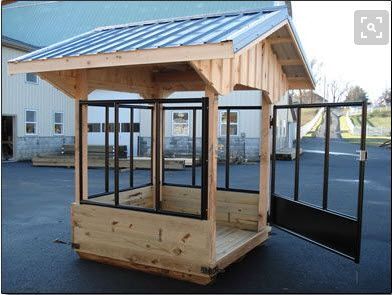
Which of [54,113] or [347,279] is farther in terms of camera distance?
[54,113]

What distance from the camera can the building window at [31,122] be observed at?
20609 mm

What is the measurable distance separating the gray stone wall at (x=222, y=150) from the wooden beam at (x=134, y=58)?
51.5 ft

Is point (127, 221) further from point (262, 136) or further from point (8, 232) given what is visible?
point (8, 232)

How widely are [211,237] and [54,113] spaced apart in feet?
64.1

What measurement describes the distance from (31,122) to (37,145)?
1.22 m

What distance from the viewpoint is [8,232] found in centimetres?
687

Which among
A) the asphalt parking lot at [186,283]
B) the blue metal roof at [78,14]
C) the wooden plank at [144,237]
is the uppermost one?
the blue metal roof at [78,14]

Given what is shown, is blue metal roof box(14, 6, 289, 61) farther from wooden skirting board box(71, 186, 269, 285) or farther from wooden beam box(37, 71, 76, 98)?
wooden skirting board box(71, 186, 269, 285)

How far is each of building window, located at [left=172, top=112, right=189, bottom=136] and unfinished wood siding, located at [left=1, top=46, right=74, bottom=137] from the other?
6.19m

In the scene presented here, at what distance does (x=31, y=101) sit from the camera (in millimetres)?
20703

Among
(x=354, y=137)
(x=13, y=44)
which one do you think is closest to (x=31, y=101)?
(x=13, y=44)

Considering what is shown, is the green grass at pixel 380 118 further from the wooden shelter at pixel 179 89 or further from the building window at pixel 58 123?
→ the wooden shelter at pixel 179 89

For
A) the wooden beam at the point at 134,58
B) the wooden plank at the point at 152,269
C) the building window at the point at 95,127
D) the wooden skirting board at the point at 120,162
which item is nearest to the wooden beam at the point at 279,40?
the wooden beam at the point at 134,58

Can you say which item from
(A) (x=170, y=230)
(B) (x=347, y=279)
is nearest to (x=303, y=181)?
(B) (x=347, y=279)
